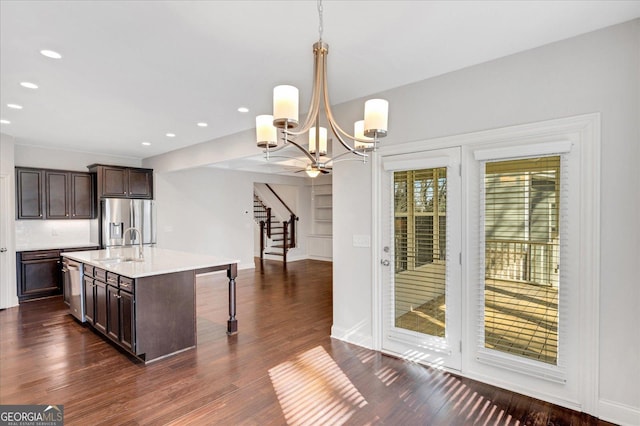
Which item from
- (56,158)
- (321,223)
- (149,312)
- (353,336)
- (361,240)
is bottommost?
(353,336)

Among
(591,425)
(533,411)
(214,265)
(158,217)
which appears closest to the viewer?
(591,425)

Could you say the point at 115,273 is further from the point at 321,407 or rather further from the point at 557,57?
the point at 557,57

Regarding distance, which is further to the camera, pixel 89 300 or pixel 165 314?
pixel 89 300

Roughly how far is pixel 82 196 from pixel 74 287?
8.73 ft

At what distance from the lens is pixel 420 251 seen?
3.25m

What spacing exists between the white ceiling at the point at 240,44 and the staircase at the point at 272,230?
6385mm

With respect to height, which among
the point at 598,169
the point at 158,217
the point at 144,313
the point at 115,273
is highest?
the point at 598,169

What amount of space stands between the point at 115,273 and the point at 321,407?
8.11 feet

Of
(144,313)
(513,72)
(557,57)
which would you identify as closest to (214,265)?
(144,313)

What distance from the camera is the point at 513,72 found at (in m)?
2.69

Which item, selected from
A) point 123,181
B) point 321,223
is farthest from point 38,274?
point 321,223

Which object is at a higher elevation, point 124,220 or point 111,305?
point 124,220

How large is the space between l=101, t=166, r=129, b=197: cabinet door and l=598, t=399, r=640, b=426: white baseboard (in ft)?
24.8
